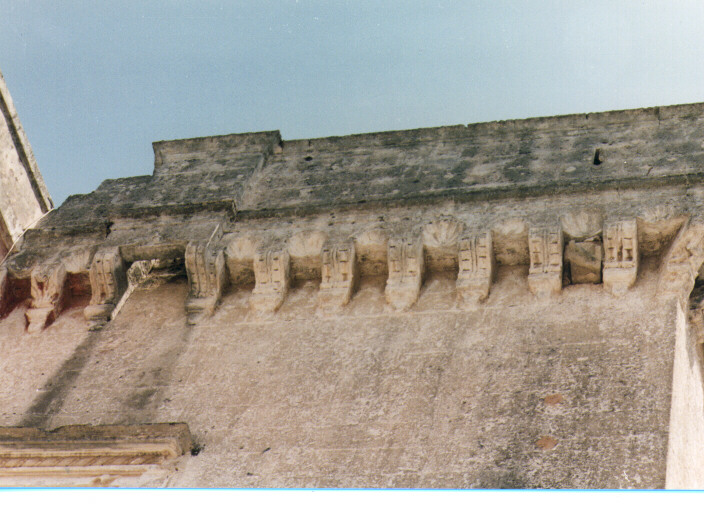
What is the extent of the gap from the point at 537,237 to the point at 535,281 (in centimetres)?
40

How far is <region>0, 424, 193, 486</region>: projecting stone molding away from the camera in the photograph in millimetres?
7703

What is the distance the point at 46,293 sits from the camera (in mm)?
9766

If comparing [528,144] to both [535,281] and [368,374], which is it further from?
[368,374]

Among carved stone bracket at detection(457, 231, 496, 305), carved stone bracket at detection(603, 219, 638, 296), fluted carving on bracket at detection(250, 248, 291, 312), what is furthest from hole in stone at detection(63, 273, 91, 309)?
carved stone bracket at detection(603, 219, 638, 296)

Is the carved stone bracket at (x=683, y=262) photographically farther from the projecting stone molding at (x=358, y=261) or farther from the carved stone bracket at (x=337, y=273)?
the carved stone bracket at (x=337, y=273)

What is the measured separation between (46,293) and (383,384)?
335cm

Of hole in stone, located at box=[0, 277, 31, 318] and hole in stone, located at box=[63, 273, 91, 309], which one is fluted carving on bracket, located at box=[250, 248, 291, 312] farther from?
hole in stone, located at box=[0, 277, 31, 318]

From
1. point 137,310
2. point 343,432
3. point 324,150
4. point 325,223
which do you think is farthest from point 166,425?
point 324,150

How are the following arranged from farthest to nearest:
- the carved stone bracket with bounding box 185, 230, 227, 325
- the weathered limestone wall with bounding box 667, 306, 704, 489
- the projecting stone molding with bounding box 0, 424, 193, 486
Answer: the carved stone bracket with bounding box 185, 230, 227, 325 < the projecting stone molding with bounding box 0, 424, 193, 486 < the weathered limestone wall with bounding box 667, 306, 704, 489

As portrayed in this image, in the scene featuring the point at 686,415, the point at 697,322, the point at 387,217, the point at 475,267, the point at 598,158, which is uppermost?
the point at 598,158

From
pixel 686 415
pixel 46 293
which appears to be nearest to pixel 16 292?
pixel 46 293

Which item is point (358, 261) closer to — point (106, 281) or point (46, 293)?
point (106, 281)

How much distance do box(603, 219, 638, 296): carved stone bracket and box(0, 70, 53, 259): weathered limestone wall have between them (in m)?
5.19

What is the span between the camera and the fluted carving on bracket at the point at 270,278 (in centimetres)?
913
